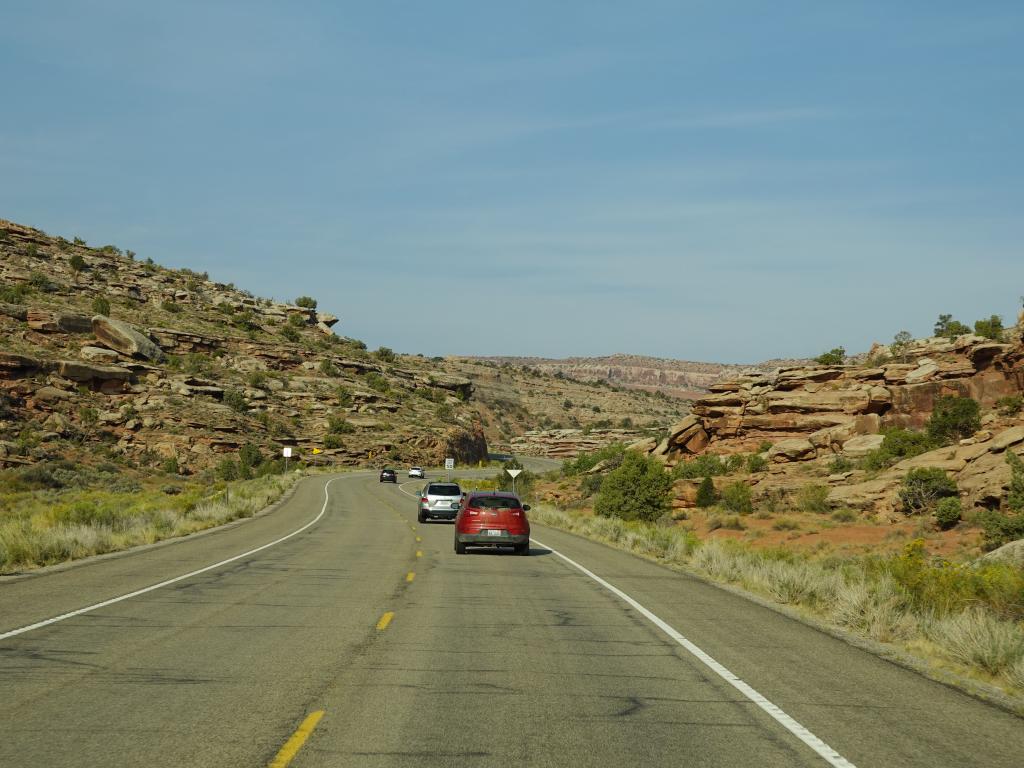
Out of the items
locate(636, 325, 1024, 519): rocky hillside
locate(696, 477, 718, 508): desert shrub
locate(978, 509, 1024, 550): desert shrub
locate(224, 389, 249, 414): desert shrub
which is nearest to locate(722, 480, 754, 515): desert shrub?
locate(696, 477, 718, 508): desert shrub

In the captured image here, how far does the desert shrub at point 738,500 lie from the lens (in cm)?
4506

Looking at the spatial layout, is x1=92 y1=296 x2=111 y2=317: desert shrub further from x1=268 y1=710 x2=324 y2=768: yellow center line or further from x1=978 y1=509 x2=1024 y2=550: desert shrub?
x1=268 y1=710 x2=324 y2=768: yellow center line

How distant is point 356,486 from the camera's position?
224 feet

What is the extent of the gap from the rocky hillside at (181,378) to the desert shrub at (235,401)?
6.5 inches

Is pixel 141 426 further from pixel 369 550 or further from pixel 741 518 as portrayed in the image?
pixel 369 550

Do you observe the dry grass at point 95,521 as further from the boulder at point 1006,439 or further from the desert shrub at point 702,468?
the boulder at point 1006,439

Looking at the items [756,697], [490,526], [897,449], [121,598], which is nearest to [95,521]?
[490,526]

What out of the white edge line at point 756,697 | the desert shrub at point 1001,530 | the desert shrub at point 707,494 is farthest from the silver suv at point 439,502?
the white edge line at point 756,697

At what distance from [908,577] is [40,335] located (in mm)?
80466

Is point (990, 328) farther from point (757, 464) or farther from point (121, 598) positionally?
point (121, 598)

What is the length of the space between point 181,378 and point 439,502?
53705 millimetres

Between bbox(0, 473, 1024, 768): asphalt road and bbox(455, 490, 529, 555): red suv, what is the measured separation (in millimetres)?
7435

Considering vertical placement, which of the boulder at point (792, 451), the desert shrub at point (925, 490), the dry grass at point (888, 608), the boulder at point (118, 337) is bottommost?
the dry grass at point (888, 608)

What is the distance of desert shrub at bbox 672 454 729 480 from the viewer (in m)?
54.9
